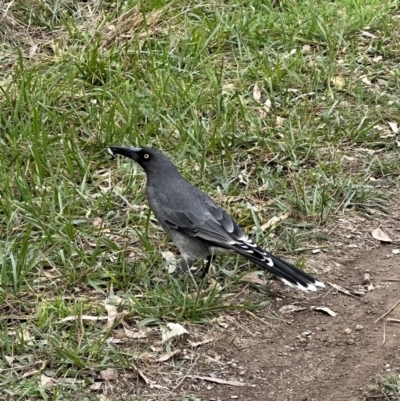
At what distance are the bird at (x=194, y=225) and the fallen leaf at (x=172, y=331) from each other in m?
0.65

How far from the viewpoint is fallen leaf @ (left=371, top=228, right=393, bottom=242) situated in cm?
654

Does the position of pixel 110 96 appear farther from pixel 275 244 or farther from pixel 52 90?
pixel 275 244

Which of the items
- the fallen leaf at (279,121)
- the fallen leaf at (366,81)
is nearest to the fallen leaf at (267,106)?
the fallen leaf at (279,121)

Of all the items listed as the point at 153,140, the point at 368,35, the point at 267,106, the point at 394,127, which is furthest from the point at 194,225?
the point at 368,35

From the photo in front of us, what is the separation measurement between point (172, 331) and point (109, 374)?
0.50m

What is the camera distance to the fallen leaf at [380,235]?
6539mm

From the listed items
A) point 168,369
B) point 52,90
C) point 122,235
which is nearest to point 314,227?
point 122,235

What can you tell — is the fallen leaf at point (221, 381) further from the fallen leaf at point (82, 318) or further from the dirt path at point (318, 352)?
the fallen leaf at point (82, 318)

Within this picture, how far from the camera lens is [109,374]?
5.02 m

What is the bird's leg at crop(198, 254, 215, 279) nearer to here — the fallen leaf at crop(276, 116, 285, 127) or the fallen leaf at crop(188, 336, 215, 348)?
the fallen leaf at crop(188, 336, 215, 348)

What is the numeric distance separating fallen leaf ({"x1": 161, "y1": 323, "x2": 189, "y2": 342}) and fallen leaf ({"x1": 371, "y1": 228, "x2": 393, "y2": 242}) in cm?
188

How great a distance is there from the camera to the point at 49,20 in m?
8.98

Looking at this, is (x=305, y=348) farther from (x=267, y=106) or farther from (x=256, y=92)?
(x=256, y=92)

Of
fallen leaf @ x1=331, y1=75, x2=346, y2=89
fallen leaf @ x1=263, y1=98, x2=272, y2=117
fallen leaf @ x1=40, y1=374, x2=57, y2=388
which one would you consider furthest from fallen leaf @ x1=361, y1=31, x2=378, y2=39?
fallen leaf @ x1=40, y1=374, x2=57, y2=388
